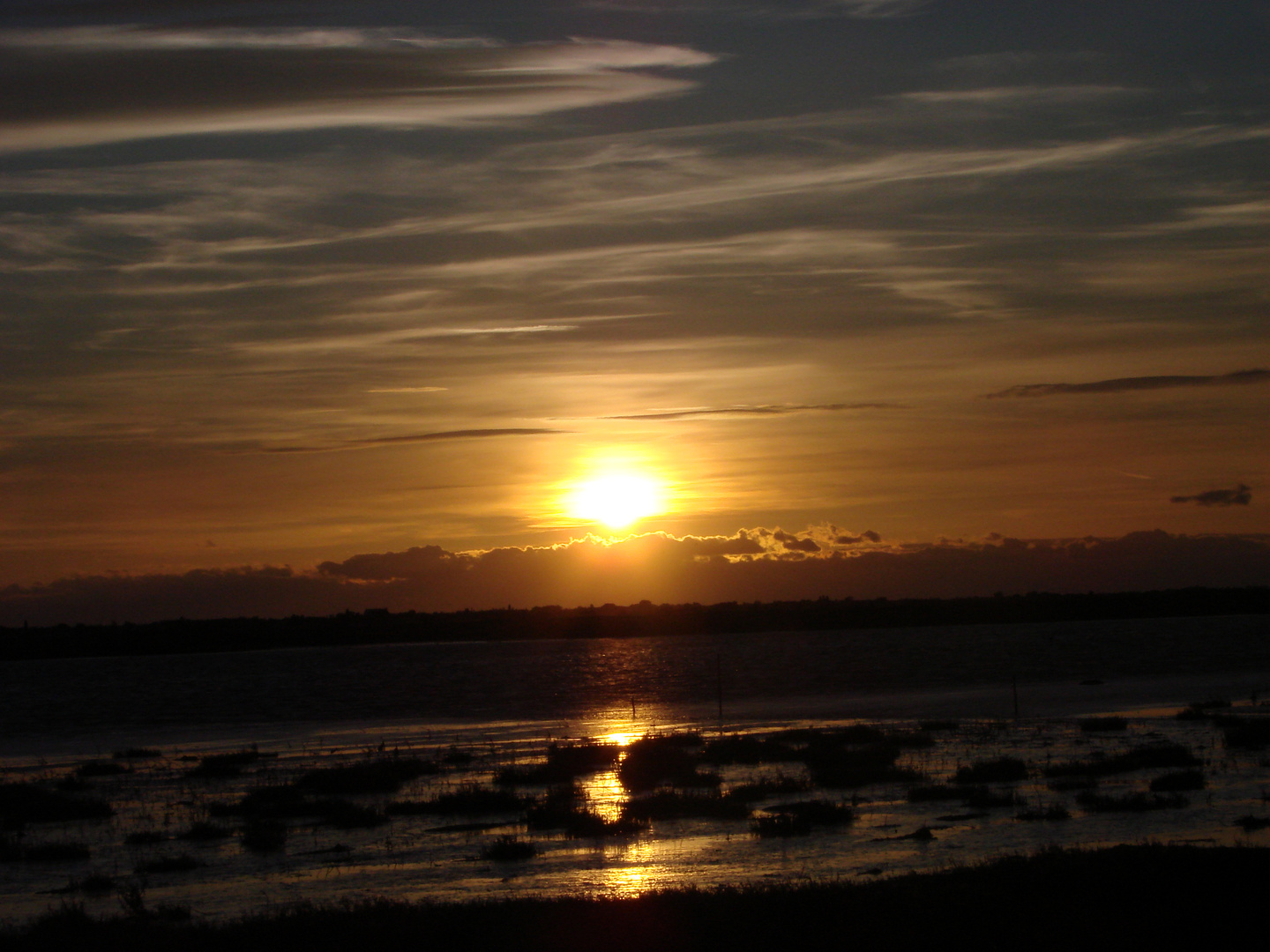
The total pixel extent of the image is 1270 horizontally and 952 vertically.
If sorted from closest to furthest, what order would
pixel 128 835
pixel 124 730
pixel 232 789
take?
pixel 128 835 → pixel 232 789 → pixel 124 730

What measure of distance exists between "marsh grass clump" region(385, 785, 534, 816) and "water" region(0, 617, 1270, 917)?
0.68m

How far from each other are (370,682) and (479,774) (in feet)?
253

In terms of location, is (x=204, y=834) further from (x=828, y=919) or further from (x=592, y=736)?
(x=592, y=736)

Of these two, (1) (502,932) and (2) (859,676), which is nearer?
(1) (502,932)

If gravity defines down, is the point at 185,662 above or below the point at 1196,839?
above

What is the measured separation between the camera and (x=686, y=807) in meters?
24.3

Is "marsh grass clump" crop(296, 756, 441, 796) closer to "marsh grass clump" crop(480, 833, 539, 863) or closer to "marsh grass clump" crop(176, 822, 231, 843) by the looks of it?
"marsh grass clump" crop(176, 822, 231, 843)

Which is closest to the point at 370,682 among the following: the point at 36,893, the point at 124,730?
the point at 124,730

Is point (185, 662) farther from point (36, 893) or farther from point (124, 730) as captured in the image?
point (36, 893)

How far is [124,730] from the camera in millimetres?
60125

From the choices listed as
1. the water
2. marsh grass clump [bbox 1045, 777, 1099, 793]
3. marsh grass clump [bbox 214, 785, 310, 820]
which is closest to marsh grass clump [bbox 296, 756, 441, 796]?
the water

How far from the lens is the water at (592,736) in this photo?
62.3 ft

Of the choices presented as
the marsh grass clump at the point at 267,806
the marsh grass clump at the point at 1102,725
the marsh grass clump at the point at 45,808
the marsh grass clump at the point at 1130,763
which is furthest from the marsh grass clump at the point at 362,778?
the marsh grass clump at the point at 1102,725

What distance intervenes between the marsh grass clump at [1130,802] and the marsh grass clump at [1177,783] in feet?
2.22
